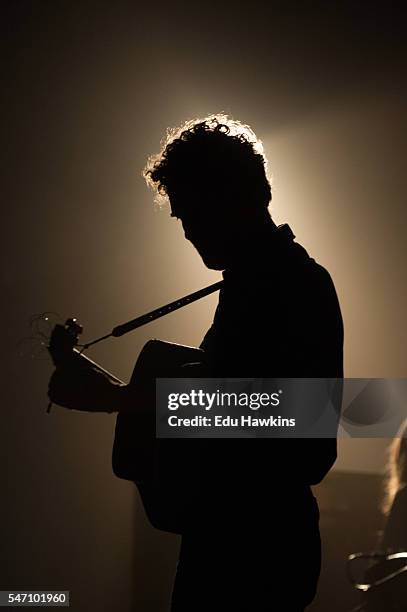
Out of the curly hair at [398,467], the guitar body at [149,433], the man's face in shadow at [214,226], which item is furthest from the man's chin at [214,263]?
the curly hair at [398,467]

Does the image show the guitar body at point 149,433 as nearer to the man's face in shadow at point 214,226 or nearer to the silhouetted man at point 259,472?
the silhouetted man at point 259,472

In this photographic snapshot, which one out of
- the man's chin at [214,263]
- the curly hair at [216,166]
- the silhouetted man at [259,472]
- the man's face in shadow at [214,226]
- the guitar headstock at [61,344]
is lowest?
the silhouetted man at [259,472]

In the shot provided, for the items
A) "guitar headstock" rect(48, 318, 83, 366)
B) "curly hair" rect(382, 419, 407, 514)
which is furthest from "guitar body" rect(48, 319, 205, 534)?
"curly hair" rect(382, 419, 407, 514)

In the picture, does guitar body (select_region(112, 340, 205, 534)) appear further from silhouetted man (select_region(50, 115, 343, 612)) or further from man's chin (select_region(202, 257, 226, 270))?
man's chin (select_region(202, 257, 226, 270))

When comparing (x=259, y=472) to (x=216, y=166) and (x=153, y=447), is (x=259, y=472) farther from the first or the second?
(x=216, y=166)

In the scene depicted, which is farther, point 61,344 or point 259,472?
point 61,344

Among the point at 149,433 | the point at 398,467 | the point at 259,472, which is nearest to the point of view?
the point at 259,472

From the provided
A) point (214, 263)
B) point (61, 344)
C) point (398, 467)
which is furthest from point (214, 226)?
point (398, 467)

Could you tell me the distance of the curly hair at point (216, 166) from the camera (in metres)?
1.06

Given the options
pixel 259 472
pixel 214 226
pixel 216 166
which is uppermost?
pixel 216 166

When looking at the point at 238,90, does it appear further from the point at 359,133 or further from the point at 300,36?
the point at 359,133

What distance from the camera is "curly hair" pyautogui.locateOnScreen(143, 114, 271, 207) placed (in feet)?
3.48

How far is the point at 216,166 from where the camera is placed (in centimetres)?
107

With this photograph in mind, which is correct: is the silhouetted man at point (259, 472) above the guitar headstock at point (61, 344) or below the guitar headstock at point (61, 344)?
below
